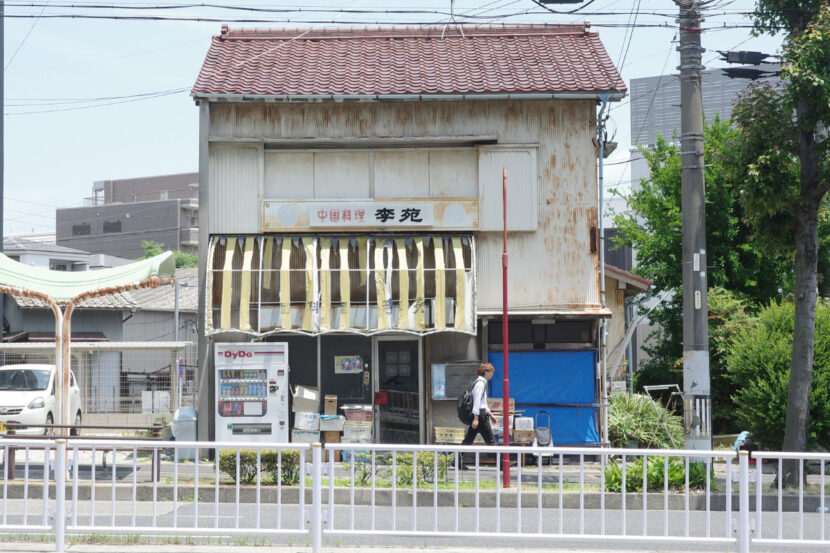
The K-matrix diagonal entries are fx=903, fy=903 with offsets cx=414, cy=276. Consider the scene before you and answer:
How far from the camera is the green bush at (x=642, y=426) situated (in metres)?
18.0

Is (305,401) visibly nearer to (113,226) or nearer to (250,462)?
(250,462)

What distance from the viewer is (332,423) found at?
667 inches

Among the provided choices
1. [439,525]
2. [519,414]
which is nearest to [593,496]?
[439,525]

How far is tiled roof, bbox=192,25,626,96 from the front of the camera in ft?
56.1

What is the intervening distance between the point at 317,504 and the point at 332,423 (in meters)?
8.57

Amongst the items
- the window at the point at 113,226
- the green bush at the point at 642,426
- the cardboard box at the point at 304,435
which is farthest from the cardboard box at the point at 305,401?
the window at the point at 113,226

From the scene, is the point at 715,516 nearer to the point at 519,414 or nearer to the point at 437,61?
the point at 519,414

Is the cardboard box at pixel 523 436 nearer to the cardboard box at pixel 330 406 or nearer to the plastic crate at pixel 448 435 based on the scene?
the plastic crate at pixel 448 435

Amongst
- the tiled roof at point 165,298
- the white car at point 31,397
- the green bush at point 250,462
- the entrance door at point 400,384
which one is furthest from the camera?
the tiled roof at point 165,298

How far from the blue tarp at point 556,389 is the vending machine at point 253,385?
156 inches

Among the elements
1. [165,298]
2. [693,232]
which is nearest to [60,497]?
[693,232]

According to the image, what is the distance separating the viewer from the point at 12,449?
457 inches

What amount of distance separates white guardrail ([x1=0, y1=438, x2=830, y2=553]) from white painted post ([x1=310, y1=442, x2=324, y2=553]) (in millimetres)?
12

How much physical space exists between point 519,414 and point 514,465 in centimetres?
147
